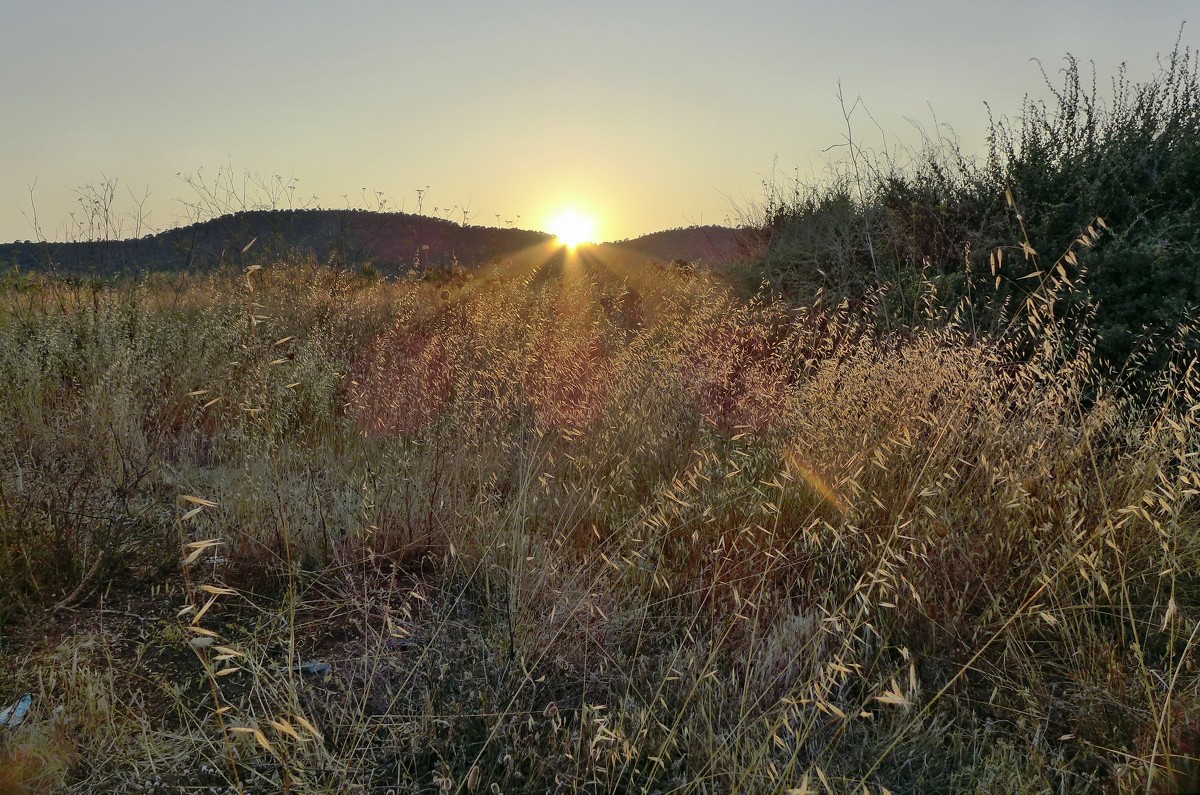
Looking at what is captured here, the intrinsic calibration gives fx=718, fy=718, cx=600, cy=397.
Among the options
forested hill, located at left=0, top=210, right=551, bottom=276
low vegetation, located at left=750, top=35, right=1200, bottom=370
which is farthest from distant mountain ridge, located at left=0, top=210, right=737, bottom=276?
low vegetation, located at left=750, top=35, right=1200, bottom=370

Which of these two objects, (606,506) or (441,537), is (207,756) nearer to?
(441,537)

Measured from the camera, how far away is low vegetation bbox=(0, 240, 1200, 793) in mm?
1623

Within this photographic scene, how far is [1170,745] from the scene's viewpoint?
5.31 feet

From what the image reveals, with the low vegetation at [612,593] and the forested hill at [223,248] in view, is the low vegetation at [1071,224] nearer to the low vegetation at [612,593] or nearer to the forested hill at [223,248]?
the low vegetation at [612,593]

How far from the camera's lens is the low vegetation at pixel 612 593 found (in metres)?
1.62

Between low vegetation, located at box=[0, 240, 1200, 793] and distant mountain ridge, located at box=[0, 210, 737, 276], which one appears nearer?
low vegetation, located at box=[0, 240, 1200, 793]

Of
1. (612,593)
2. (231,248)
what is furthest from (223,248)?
(612,593)

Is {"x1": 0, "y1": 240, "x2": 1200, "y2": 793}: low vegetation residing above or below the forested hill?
below

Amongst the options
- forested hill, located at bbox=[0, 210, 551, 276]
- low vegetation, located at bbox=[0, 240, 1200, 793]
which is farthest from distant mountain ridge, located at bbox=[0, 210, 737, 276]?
low vegetation, located at bbox=[0, 240, 1200, 793]

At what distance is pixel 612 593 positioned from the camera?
225 cm

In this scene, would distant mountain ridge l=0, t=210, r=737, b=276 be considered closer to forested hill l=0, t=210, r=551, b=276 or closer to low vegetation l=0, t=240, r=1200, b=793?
forested hill l=0, t=210, r=551, b=276

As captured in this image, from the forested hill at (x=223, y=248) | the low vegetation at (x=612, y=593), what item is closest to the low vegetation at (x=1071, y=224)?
the low vegetation at (x=612, y=593)

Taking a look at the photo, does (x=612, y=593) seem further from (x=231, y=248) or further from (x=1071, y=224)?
(x=231, y=248)

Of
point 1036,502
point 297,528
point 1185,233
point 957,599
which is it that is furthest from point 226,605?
point 1185,233
